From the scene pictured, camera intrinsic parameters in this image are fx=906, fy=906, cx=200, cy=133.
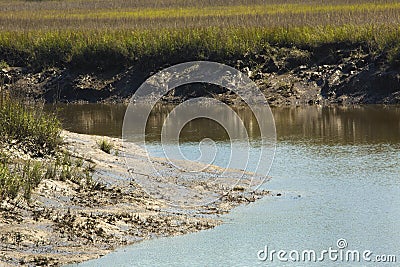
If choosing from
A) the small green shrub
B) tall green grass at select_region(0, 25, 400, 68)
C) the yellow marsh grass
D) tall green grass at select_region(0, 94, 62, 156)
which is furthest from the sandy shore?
the yellow marsh grass

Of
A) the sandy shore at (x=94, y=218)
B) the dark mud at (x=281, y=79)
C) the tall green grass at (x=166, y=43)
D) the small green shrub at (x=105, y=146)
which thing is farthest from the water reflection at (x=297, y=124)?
the sandy shore at (x=94, y=218)

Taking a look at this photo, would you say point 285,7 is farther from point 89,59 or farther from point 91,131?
point 91,131

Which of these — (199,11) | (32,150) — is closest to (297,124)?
(32,150)

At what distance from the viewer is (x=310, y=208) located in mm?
11750

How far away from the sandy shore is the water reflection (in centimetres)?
407

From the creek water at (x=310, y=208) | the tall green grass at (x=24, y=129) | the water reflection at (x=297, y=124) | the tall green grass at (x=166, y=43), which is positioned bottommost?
the creek water at (x=310, y=208)

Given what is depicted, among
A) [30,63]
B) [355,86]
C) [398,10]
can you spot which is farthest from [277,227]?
[398,10]

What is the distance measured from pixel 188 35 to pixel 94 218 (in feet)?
50.8

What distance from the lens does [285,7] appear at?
113 ft

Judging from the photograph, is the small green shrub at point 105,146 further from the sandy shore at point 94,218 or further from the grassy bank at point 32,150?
the sandy shore at point 94,218

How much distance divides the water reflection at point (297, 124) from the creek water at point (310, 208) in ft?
0.13

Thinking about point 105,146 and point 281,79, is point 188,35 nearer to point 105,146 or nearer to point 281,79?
point 281,79

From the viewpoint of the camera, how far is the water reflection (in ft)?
57.9

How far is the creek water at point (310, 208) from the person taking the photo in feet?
32.4
